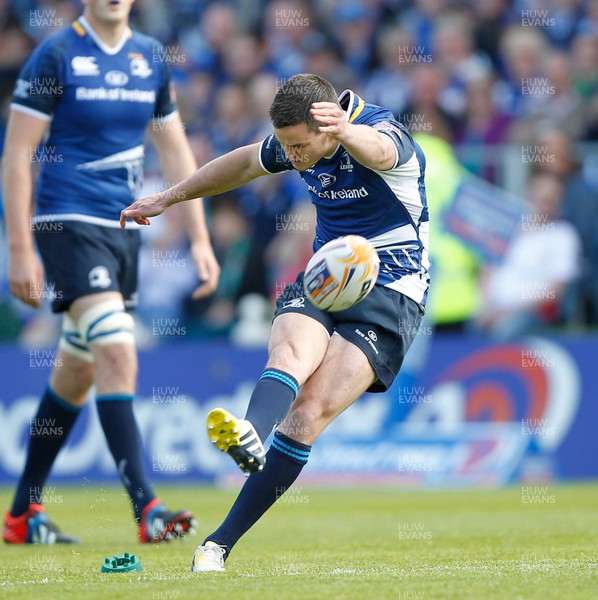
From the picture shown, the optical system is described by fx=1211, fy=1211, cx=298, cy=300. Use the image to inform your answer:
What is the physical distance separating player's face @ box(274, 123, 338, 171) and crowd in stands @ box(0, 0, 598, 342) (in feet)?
21.1

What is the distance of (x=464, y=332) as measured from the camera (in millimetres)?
11938

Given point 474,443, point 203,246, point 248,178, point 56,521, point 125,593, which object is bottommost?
point 474,443

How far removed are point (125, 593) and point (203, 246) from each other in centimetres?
337

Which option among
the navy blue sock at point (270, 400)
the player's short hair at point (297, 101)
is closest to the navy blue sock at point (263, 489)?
the navy blue sock at point (270, 400)

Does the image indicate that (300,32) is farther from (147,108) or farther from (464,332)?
(147,108)

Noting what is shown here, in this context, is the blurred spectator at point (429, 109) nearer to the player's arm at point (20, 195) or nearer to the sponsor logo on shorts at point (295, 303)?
the player's arm at point (20, 195)

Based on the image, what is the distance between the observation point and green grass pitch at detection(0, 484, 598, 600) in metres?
4.53

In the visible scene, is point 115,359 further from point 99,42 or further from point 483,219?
point 483,219

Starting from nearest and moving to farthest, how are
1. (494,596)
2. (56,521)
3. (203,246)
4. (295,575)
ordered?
(494,596), (295,575), (203,246), (56,521)

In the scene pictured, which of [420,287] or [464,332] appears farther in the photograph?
Answer: [464,332]

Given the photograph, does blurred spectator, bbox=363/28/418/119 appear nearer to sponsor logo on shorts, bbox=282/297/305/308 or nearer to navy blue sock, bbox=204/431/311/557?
sponsor logo on shorts, bbox=282/297/305/308

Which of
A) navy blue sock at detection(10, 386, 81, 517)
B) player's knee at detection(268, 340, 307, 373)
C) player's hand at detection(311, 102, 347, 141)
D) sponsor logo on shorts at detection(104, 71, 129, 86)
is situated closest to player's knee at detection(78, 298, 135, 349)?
navy blue sock at detection(10, 386, 81, 517)

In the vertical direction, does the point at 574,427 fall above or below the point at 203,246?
below

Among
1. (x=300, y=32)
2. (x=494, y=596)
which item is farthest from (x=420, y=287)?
(x=300, y=32)
